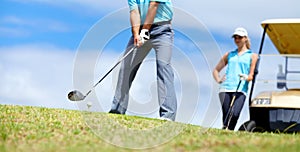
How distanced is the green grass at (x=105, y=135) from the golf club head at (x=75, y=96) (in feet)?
0.80

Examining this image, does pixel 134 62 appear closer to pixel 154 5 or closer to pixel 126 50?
pixel 126 50

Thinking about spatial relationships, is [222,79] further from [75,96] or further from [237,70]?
[75,96]

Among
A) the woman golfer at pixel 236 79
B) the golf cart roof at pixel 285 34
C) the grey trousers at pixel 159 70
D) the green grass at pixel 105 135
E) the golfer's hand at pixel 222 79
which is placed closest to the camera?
the green grass at pixel 105 135

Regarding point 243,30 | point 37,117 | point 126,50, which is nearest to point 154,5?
point 126,50

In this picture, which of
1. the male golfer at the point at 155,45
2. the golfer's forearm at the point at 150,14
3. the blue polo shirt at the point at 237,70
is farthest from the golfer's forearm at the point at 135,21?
the blue polo shirt at the point at 237,70

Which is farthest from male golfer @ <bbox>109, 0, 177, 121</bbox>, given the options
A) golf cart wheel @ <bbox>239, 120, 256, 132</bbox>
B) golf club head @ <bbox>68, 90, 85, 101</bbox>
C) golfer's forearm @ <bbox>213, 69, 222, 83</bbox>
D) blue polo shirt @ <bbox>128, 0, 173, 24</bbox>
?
golf cart wheel @ <bbox>239, 120, 256, 132</bbox>

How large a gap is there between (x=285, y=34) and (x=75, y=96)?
3.88 meters

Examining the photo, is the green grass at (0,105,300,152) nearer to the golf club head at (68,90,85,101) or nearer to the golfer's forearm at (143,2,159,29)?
the golf club head at (68,90,85,101)

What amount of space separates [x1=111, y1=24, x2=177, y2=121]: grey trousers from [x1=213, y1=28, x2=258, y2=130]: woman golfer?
1115 mm

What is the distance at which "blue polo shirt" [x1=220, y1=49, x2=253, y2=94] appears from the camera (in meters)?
9.49

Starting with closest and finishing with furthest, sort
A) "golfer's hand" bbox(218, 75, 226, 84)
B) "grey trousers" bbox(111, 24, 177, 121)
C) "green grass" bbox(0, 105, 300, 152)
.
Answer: "green grass" bbox(0, 105, 300, 152), "grey trousers" bbox(111, 24, 177, 121), "golfer's hand" bbox(218, 75, 226, 84)

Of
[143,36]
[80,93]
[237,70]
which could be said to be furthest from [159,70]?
[237,70]

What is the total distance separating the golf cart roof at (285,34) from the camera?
9919 millimetres

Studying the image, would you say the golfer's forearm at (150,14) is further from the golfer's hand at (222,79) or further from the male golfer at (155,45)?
the golfer's hand at (222,79)
